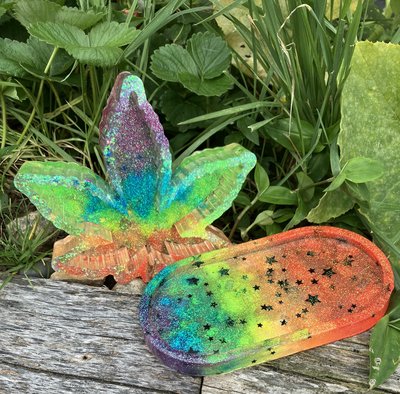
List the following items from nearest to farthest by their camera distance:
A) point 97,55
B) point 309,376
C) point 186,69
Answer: point 309,376
point 97,55
point 186,69

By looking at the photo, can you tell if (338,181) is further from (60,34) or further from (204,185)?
(60,34)

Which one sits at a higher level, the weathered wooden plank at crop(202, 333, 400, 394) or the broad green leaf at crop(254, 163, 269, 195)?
the broad green leaf at crop(254, 163, 269, 195)

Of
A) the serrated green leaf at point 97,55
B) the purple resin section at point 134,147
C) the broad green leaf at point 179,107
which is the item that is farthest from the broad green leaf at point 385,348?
the serrated green leaf at point 97,55

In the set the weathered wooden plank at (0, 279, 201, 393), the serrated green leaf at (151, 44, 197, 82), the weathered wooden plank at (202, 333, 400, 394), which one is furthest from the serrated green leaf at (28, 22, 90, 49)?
the weathered wooden plank at (202, 333, 400, 394)

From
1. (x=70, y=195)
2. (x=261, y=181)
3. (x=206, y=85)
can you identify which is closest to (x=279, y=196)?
(x=261, y=181)

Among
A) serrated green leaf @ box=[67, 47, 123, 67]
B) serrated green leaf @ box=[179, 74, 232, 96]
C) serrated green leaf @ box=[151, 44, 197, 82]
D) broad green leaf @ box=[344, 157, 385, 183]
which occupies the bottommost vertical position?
broad green leaf @ box=[344, 157, 385, 183]

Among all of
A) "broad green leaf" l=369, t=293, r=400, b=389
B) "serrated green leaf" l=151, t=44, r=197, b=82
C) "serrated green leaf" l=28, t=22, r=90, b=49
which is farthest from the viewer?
"serrated green leaf" l=151, t=44, r=197, b=82

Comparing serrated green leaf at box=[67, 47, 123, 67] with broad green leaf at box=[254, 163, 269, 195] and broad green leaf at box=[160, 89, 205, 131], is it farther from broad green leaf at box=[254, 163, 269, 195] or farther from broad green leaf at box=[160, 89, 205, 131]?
broad green leaf at box=[254, 163, 269, 195]

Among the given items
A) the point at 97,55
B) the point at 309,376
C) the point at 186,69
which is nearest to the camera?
the point at 309,376
